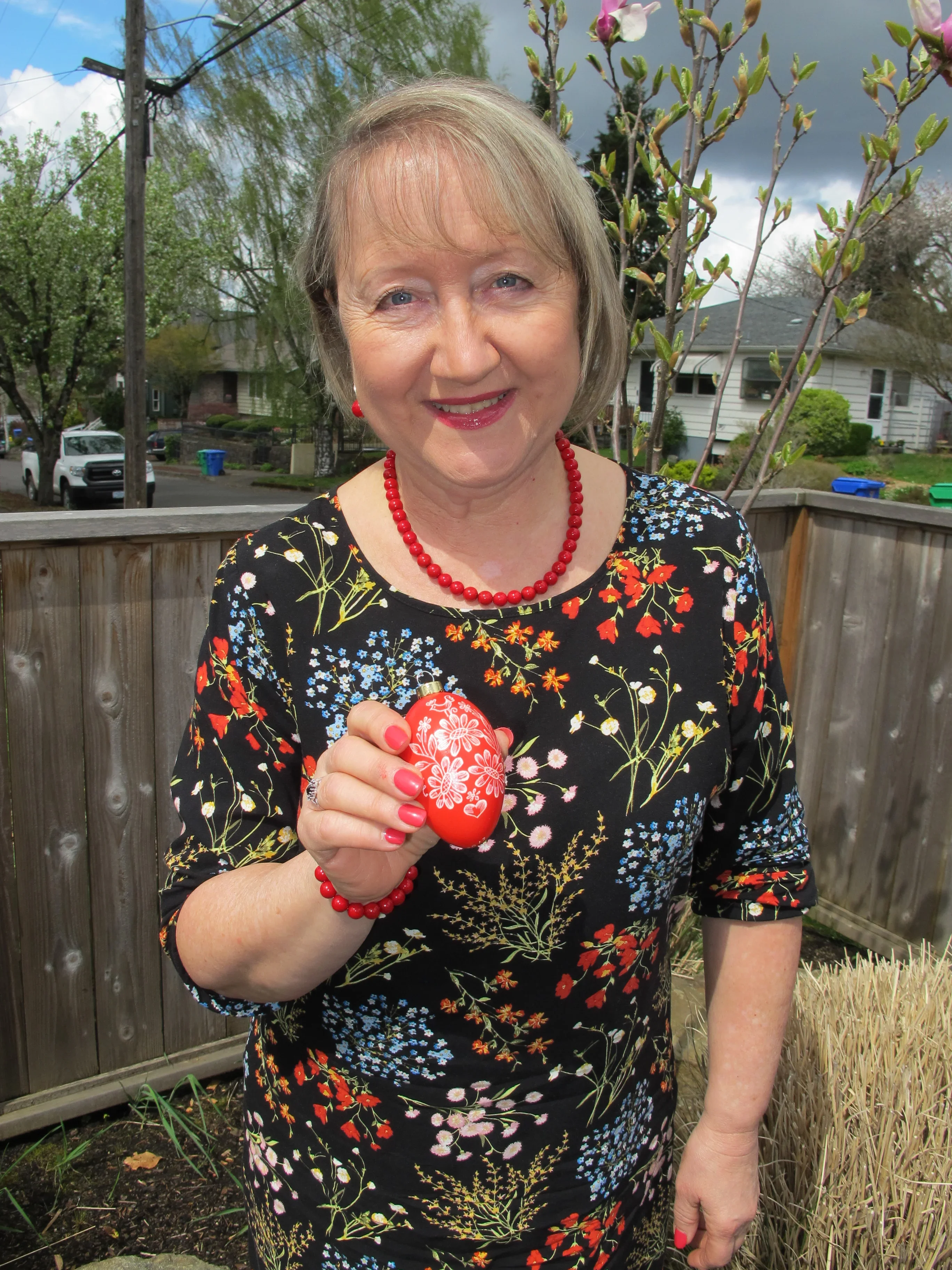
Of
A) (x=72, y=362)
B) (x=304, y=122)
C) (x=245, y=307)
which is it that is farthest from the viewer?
(x=245, y=307)

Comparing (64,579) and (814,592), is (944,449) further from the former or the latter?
(64,579)

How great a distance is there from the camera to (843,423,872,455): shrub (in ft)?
106

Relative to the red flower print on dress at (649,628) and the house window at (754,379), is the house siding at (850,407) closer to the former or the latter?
the house window at (754,379)

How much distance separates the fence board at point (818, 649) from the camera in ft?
13.3

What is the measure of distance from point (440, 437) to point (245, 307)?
31.0 metres

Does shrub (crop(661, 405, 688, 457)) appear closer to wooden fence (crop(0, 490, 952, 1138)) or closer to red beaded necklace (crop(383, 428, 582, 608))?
wooden fence (crop(0, 490, 952, 1138))

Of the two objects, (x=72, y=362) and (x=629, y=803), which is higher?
(x=72, y=362)

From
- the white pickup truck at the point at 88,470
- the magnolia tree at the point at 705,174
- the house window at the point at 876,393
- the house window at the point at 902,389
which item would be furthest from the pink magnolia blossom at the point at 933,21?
the house window at the point at 902,389

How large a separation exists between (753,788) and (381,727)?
1.98 feet

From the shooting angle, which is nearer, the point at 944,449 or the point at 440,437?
the point at 440,437

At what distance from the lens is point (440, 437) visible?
113 cm

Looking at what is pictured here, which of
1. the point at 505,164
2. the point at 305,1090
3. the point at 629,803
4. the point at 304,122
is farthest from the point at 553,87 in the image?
the point at 304,122

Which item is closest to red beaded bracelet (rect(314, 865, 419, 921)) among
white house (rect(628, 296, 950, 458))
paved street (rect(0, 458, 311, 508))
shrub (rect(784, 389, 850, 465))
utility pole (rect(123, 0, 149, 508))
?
utility pole (rect(123, 0, 149, 508))

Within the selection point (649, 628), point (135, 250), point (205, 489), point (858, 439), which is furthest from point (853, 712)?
point (858, 439)
